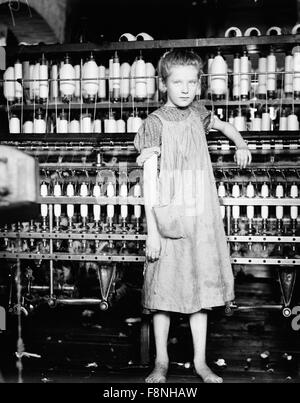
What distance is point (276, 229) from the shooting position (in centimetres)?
287

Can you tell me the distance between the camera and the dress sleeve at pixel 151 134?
2027mm

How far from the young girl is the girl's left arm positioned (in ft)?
0.47

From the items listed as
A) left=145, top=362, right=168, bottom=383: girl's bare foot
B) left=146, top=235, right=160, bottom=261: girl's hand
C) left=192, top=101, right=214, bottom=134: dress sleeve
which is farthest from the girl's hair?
left=145, top=362, right=168, bottom=383: girl's bare foot

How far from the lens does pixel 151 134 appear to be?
2.03m

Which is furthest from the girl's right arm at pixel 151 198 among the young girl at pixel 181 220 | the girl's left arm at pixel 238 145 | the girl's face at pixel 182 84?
the girl's left arm at pixel 238 145

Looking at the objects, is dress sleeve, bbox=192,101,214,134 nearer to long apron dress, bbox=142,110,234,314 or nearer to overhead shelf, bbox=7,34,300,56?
long apron dress, bbox=142,110,234,314

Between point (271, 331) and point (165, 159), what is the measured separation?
1.56m

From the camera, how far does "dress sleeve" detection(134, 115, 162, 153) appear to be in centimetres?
203

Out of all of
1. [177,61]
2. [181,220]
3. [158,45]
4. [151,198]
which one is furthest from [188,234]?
[158,45]

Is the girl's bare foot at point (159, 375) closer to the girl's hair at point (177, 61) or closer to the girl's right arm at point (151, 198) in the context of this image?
the girl's right arm at point (151, 198)

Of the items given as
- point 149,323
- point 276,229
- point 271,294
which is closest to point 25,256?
point 149,323

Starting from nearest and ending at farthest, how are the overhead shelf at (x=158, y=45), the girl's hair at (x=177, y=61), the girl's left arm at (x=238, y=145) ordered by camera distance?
1. the girl's hair at (x=177, y=61)
2. the girl's left arm at (x=238, y=145)
3. the overhead shelf at (x=158, y=45)

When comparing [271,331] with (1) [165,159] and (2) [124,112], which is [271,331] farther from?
(2) [124,112]

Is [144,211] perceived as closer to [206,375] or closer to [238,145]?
[238,145]
